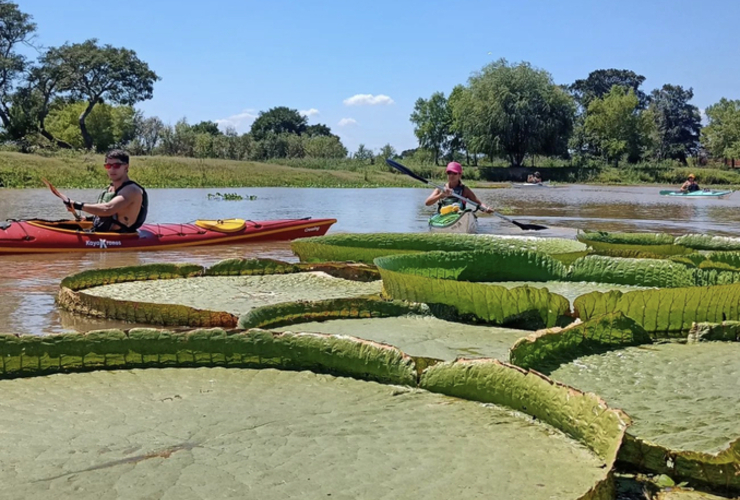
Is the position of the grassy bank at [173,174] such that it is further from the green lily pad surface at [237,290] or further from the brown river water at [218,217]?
the green lily pad surface at [237,290]

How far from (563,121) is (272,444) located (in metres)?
52.2

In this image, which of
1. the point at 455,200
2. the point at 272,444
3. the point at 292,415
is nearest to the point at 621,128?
the point at 455,200

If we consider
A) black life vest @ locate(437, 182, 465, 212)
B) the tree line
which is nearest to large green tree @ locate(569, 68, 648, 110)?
the tree line

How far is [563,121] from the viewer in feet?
168

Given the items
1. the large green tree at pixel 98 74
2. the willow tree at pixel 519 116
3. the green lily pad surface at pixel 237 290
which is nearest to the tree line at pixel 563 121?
the willow tree at pixel 519 116

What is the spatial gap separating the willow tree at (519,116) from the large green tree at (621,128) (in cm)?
1831

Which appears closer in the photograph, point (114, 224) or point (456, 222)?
point (114, 224)

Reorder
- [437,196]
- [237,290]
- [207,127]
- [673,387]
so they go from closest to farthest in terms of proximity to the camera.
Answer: [673,387], [237,290], [437,196], [207,127]

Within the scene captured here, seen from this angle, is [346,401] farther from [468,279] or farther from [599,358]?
[468,279]

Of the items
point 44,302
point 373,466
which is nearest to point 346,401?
point 373,466

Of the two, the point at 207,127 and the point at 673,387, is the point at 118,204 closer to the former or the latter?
the point at 673,387

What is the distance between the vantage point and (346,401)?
2.16 m

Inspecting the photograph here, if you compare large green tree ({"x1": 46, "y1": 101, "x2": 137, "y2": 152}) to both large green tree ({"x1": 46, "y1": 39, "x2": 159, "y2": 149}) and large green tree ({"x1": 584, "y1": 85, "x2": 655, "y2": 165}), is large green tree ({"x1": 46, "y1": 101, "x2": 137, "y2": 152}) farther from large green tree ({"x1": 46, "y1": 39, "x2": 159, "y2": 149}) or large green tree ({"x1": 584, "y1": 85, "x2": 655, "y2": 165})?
large green tree ({"x1": 584, "y1": 85, "x2": 655, "y2": 165})

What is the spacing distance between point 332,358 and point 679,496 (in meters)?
1.13
